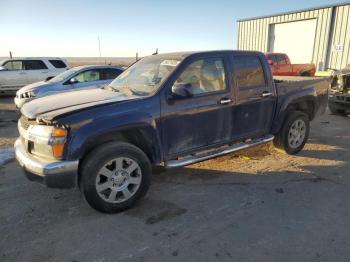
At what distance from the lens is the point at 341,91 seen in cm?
886

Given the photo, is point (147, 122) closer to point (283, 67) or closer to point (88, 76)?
point (88, 76)

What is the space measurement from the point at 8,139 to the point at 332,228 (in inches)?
254

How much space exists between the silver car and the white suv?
4644 mm

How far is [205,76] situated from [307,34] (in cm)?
1993

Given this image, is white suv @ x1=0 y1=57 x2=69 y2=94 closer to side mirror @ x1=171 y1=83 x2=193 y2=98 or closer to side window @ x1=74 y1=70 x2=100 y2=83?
side window @ x1=74 y1=70 x2=100 y2=83

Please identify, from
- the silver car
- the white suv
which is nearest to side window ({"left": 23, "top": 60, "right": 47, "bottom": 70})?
the white suv

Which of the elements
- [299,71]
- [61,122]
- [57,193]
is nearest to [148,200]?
[57,193]

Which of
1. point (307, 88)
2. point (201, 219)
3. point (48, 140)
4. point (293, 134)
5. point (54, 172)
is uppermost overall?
point (307, 88)

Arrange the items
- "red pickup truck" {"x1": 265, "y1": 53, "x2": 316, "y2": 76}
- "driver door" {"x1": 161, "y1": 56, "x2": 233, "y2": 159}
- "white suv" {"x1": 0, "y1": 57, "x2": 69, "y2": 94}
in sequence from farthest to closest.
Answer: "red pickup truck" {"x1": 265, "y1": 53, "x2": 316, "y2": 76} < "white suv" {"x1": 0, "y1": 57, "x2": 69, "y2": 94} < "driver door" {"x1": 161, "y1": 56, "x2": 233, "y2": 159}

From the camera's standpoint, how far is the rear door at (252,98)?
14.9 feet

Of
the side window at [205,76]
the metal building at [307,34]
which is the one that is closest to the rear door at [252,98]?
the side window at [205,76]

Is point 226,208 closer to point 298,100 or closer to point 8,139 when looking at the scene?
point 298,100

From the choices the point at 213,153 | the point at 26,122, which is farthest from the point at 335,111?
the point at 26,122

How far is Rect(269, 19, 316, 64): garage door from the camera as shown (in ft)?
69.5
